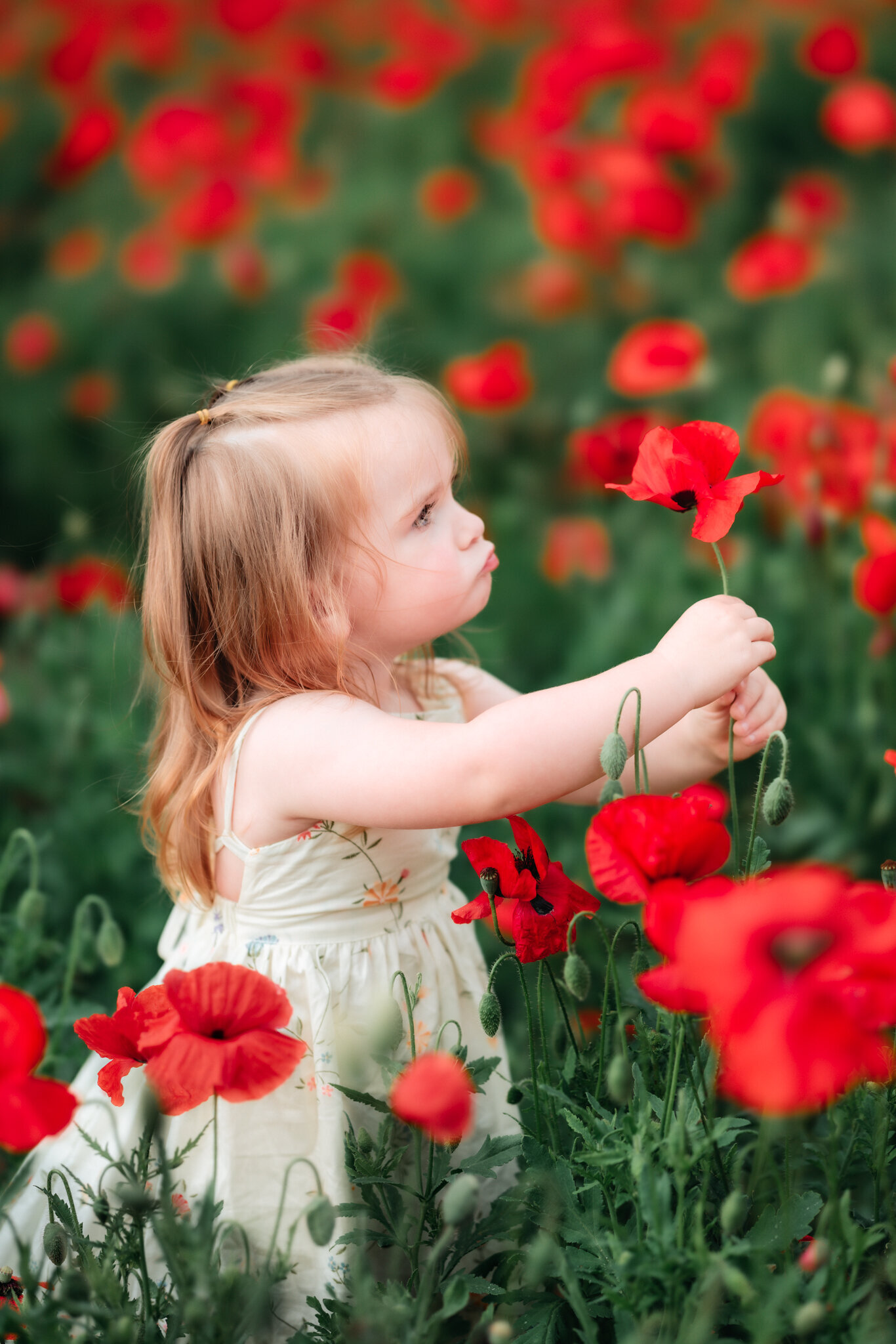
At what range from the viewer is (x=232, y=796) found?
1.10m

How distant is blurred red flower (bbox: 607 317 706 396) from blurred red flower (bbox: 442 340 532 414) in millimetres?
203

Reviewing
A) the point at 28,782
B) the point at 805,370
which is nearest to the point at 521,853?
the point at 28,782

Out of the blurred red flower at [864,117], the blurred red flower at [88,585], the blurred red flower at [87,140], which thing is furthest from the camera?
the blurred red flower at [87,140]

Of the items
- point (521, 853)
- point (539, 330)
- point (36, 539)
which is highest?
point (521, 853)

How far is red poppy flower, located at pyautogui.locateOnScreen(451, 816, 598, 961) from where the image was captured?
35.7 inches

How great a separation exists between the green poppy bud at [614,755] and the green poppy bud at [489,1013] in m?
0.19

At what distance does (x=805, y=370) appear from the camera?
2496mm

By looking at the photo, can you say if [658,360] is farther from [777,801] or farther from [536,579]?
[777,801]

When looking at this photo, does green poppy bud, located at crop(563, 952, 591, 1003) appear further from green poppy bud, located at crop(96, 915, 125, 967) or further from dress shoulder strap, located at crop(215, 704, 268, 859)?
green poppy bud, located at crop(96, 915, 125, 967)

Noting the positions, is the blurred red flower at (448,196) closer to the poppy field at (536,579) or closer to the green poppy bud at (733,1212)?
the poppy field at (536,579)

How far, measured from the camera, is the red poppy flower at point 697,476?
2.82 ft

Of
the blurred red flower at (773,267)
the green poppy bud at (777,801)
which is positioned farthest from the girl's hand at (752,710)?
the blurred red flower at (773,267)

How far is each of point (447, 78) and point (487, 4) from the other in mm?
300

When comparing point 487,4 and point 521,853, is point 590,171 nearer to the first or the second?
point 487,4
